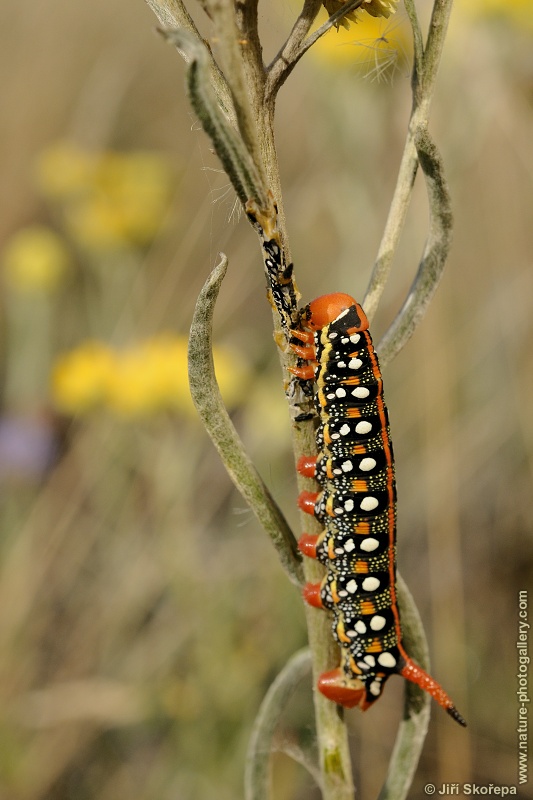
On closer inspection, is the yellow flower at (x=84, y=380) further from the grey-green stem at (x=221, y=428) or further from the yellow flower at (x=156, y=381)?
the grey-green stem at (x=221, y=428)

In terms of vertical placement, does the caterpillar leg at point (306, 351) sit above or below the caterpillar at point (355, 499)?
above

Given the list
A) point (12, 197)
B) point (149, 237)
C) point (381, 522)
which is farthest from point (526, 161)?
point (12, 197)

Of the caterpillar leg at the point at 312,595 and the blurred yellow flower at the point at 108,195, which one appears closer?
the caterpillar leg at the point at 312,595

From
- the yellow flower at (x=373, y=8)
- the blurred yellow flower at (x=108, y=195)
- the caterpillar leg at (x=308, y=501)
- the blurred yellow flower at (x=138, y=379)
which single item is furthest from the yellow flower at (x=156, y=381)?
the yellow flower at (x=373, y=8)

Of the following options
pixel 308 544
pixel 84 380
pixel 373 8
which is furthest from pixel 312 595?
pixel 84 380

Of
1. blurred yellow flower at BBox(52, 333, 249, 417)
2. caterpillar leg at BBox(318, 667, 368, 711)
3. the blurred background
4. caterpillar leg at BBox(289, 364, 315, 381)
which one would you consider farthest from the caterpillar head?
blurred yellow flower at BBox(52, 333, 249, 417)

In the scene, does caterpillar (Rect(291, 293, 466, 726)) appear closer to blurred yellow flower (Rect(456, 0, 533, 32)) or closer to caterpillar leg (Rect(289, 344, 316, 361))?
caterpillar leg (Rect(289, 344, 316, 361))

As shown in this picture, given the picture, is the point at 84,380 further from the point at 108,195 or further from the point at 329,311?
the point at 329,311

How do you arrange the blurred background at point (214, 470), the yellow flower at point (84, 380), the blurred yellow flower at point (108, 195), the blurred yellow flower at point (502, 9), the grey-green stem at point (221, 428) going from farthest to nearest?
the blurred yellow flower at point (108, 195) < the blurred yellow flower at point (502, 9) < the yellow flower at point (84, 380) < the blurred background at point (214, 470) < the grey-green stem at point (221, 428)

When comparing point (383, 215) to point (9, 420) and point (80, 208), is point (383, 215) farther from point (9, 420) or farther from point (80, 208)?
point (9, 420)
